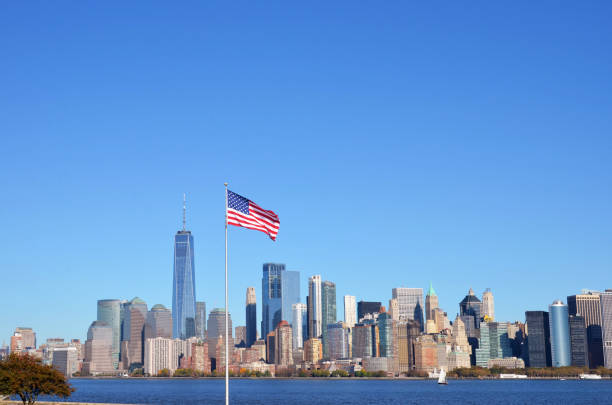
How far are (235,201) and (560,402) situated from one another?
144m

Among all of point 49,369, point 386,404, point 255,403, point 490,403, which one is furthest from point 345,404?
point 49,369

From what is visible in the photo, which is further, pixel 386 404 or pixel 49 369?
pixel 386 404

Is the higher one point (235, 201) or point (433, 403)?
point (235, 201)

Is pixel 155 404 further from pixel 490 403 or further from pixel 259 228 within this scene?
pixel 259 228

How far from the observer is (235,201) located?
5597 centimetres

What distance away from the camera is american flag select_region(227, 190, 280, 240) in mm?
55750

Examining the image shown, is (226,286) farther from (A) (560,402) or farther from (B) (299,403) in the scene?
(A) (560,402)

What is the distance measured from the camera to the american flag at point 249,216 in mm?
55750

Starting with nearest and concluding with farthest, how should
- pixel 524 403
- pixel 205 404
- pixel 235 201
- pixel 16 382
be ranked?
pixel 235 201 < pixel 16 382 < pixel 205 404 < pixel 524 403

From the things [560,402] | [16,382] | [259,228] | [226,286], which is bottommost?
A: [560,402]

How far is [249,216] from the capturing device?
56.5m

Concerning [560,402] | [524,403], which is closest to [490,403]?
[524,403]

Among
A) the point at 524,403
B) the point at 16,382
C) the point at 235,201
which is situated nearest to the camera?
the point at 235,201

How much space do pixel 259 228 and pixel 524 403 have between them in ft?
430
